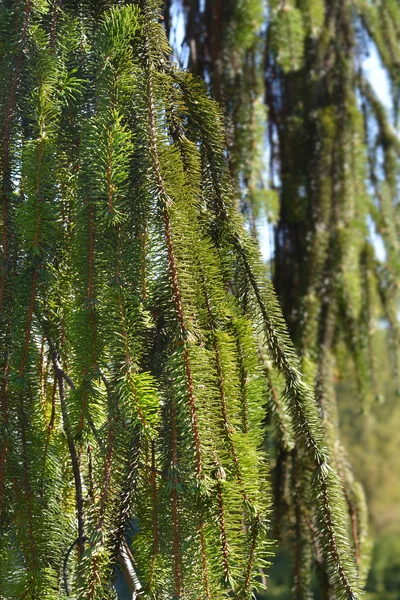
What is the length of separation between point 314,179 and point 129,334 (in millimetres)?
1126

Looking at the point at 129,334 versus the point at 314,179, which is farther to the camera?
the point at 314,179

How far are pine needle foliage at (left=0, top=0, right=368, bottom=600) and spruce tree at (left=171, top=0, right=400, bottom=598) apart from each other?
43 centimetres

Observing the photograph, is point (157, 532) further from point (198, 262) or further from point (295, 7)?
point (295, 7)

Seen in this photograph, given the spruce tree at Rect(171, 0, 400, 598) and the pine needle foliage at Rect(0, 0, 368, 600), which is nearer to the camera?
the pine needle foliage at Rect(0, 0, 368, 600)

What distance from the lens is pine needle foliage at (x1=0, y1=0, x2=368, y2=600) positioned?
64cm

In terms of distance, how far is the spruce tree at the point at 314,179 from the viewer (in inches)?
56.0

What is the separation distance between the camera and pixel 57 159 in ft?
2.42

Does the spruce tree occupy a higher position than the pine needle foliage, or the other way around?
the spruce tree

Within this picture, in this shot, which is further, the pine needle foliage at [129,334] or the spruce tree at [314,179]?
the spruce tree at [314,179]

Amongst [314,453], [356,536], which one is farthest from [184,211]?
[356,536]

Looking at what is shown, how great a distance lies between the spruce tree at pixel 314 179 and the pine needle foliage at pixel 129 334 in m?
0.43

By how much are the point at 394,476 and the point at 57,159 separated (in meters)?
11.9

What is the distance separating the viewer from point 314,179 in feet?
5.50

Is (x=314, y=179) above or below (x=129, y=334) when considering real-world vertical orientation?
above
